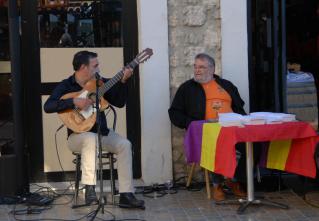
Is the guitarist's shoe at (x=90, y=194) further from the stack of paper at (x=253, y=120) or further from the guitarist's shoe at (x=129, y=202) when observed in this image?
the stack of paper at (x=253, y=120)

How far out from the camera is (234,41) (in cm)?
661

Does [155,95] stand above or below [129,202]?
above

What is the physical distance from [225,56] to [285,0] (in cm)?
101

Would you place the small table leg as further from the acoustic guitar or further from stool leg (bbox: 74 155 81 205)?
stool leg (bbox: 74 155 81 205)

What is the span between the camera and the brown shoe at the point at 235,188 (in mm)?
6312

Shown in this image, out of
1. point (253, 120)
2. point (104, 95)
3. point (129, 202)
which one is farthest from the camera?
point (104, 95)

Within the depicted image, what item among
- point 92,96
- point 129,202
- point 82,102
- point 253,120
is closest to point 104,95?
point 92,96

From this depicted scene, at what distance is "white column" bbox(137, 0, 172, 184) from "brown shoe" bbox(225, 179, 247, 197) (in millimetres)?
606

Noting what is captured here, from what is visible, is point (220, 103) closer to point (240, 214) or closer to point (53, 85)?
point (240, 214)

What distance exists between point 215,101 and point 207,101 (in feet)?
0.24

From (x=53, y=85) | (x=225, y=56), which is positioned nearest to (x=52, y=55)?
(x=53, y=85)

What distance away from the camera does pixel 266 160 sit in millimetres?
6117

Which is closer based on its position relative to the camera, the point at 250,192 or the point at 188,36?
the point at 250,192

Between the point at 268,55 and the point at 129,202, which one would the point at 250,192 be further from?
the point at 268,55
